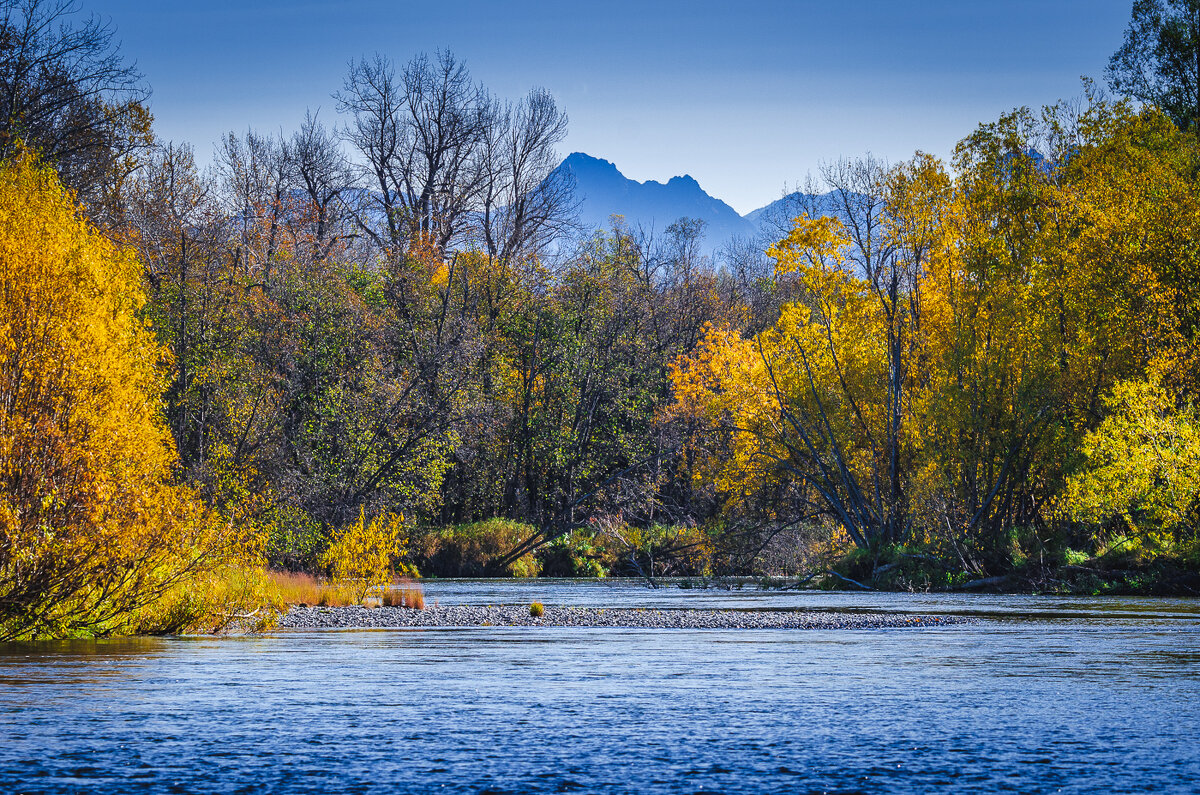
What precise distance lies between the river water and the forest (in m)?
4.16

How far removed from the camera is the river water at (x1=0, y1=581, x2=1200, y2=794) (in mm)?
8258

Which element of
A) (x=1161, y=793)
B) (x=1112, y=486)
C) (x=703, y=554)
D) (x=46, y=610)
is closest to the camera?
(x=1161, y=793)

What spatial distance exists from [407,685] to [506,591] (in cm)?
2226

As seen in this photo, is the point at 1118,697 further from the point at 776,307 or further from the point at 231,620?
the point at 776,307

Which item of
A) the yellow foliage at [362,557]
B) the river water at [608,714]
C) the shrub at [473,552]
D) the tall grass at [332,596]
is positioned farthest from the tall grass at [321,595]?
the shrub at [473,552]

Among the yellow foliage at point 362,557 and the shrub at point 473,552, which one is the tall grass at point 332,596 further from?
the shrub at point 473,552

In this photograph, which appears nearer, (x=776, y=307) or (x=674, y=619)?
(x=674, y=619)

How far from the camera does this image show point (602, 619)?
79.0ft

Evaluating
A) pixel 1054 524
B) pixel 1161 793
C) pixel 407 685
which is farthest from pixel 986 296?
pixel 1161 793

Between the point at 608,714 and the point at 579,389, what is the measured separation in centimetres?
4541

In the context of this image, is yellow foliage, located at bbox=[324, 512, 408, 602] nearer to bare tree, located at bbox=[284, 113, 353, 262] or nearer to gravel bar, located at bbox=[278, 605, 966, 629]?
gravel bar, located at bbox=[278, 605, 966, 629]

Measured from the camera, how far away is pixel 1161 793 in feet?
25.1

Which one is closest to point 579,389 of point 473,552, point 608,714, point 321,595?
point 473,552

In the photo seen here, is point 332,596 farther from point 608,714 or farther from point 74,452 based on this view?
point 608,714
